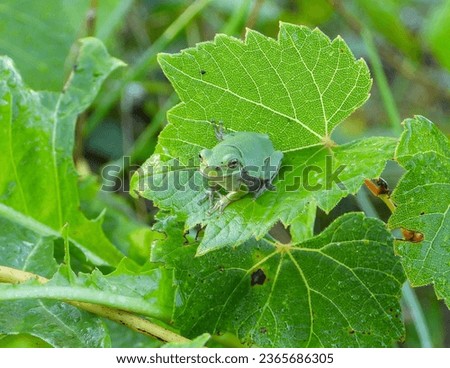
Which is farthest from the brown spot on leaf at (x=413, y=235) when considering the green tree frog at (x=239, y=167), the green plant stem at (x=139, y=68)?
the green plant stem at (x=139, y=68)

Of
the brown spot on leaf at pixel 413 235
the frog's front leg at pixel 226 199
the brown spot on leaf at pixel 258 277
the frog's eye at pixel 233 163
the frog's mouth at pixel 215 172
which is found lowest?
the brown spot on leaf at pixel 258 277

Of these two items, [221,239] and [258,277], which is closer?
[221,239]

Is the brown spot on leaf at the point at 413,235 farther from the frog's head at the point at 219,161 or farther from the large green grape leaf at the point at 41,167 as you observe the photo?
the large green grape leaf at the point at 41,167

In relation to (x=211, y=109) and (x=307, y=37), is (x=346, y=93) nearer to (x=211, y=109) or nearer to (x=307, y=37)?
(x=307, y=37)

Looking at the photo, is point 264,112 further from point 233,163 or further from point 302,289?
point 302,289

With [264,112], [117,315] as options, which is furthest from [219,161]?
[117,315]

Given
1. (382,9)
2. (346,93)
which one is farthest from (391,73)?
(346,93)
